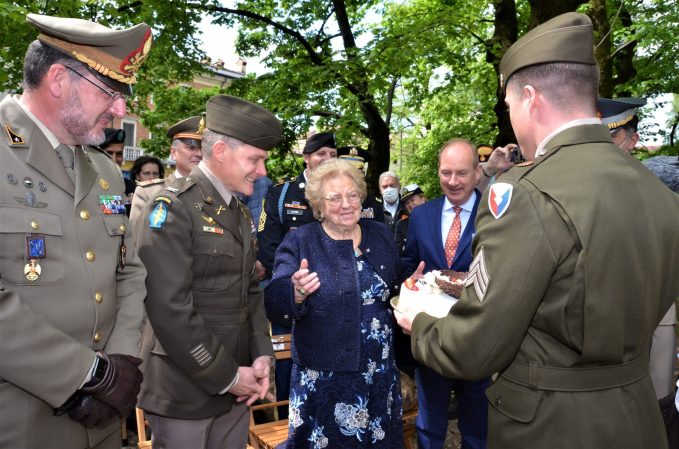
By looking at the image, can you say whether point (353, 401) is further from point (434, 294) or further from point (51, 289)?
point (51, 289)

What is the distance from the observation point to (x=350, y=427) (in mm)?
2900

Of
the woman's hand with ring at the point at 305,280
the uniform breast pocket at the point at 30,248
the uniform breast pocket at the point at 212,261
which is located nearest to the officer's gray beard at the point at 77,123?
the uniform breast pocket at the point at 30,248

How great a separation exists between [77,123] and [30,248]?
1.70 feet

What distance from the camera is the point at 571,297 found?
160 cm

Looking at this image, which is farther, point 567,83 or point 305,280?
point 305,280

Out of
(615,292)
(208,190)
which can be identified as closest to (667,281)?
(615,292)

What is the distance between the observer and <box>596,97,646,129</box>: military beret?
323 cm

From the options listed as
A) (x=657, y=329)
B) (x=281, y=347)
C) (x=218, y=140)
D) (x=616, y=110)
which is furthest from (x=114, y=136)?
(x=657, y=329)

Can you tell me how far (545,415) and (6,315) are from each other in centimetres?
172

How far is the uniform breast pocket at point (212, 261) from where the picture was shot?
2.48m

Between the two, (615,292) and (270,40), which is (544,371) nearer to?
(615,292)

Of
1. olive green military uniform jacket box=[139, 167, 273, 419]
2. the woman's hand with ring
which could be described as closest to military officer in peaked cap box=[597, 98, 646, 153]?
the woman's hand with ring

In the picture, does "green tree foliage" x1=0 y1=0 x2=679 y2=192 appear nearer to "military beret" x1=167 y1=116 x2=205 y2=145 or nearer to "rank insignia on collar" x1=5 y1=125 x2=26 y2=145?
"military beret" x1=167 y1=116 x2=205 y2=145

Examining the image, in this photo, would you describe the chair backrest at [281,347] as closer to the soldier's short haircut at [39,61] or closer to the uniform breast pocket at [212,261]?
the uniform breast pocket at [212,261]
